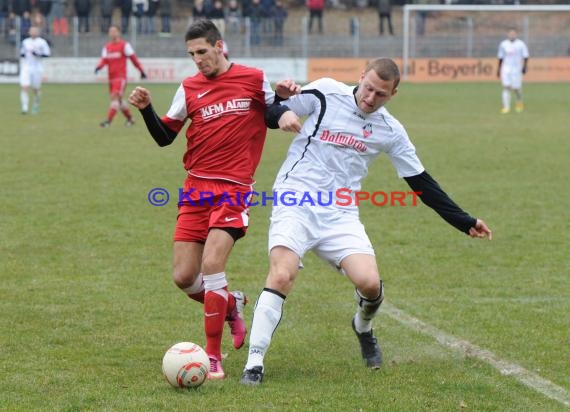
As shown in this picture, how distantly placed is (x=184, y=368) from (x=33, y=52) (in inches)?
872

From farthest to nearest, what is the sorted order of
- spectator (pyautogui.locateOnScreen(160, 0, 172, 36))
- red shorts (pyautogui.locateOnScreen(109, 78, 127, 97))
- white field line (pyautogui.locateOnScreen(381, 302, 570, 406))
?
spectator (pyautogui.locateOnScreen(160, 0, 172, 36)) < red shorts (pyautogui.locateOnScreen(109, 78, 127, 97)) < white field line (pyautogui.locateOnScreen(381, 302, 570, 406))

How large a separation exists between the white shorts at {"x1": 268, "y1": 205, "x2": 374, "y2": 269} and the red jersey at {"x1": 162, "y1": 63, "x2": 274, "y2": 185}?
405 mm

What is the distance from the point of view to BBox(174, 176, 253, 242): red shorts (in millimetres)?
6141

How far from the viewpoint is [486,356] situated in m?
6.42

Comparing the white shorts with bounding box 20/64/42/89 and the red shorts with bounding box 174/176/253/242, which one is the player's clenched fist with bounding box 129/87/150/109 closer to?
the red shorts with bounding box 174/176/253/242

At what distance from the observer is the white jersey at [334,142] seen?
6.14 m

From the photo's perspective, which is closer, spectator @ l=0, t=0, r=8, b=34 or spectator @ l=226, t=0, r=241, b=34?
spectator @ l=0, t=0, r=8, b=34

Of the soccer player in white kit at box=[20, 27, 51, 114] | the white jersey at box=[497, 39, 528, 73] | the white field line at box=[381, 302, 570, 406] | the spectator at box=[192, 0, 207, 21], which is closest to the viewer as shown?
the white field line at box=[381, 302, 570, 406]

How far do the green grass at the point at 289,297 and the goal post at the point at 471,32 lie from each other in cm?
2305

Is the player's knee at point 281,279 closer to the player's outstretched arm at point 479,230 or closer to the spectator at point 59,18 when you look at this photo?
the player's outstretched arm at point 479,230

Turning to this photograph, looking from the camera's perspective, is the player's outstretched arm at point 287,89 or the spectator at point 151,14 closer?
the player's outstretched arm at point 287,89

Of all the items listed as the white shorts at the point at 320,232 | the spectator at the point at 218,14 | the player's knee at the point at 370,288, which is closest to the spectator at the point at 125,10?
the spectator at the point at 218,14

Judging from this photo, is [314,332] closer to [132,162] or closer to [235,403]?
[235,403]

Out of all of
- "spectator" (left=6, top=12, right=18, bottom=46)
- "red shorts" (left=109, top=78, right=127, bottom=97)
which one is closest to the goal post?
"spectator" (left=6, top=12, right=18, bottom=46)
